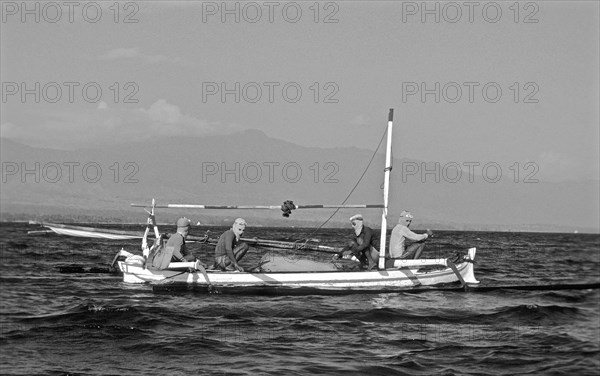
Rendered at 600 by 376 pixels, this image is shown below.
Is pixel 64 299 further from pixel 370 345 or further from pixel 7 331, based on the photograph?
pixel 370 345

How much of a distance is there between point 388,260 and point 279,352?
36.3 feet

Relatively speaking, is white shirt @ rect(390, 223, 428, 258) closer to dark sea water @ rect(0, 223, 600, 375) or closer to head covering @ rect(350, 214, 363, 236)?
head covering @ rect(350, 214, 363, 236)

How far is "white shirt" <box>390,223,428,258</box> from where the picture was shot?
2777 cm

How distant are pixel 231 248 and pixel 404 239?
19.1 feet

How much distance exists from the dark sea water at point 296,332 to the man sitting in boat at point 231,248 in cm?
149

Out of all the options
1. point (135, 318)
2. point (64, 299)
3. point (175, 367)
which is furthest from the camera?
point (64, 299)

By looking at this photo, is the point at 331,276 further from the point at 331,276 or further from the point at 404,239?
the point at 404,239

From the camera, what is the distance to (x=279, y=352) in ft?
58.0

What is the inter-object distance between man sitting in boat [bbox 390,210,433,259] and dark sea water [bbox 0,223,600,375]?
1.71 m

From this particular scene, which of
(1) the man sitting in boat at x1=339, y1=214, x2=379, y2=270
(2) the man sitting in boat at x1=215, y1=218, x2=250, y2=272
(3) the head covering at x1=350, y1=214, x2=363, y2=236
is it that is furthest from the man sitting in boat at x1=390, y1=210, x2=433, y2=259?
(2) the man sitting in boat at x1=215, y1=218, x2=250, y2=272

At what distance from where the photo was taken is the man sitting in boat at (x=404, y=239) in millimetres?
27797

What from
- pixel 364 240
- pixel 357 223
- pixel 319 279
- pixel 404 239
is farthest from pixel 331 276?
pixel 404 239

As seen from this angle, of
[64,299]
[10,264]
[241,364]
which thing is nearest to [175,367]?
[241,364]

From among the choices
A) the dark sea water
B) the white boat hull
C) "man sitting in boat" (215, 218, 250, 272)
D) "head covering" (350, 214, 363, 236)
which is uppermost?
"head covering" (350, 214, 363, 236)
